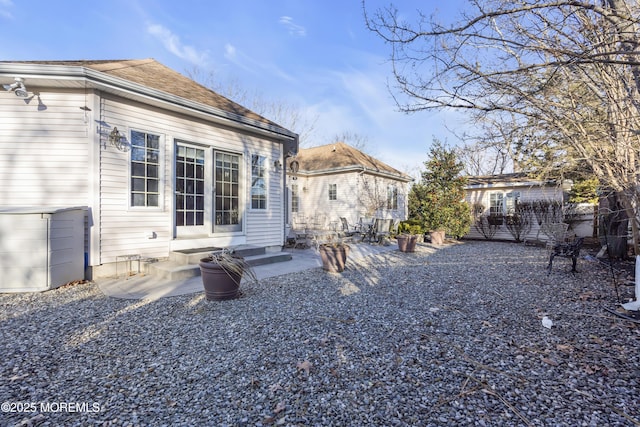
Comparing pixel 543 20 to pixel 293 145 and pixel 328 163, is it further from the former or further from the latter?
pixel 328 163

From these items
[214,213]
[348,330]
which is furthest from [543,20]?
[214,213]

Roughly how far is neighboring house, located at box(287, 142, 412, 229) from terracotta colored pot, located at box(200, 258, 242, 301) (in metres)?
8.97

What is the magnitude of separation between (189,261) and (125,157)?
221cm

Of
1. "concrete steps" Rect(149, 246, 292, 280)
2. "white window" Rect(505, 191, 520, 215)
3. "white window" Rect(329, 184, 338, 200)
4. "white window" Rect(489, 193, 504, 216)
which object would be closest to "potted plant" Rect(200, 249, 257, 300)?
"concrete steps" Rect(149, 246, 292, 280)

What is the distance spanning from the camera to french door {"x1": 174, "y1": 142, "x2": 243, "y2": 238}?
21.2 ft

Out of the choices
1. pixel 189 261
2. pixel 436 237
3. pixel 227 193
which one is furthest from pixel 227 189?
pixel 436 237

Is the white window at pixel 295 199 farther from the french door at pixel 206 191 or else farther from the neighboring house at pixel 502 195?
the neighboring house at pixel 502 195

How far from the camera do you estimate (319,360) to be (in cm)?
261

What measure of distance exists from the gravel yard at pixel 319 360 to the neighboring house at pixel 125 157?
1582mm

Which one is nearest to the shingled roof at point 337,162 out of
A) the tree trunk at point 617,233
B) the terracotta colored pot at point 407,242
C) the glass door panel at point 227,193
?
the terracotta colored pot at point 407,242

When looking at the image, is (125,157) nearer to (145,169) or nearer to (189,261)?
(145,169)

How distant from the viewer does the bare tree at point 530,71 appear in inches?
127

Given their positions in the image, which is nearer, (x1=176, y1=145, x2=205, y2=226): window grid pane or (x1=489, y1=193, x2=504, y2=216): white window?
(x1=176, y1=145, x2=205, y2=226): window grid pane

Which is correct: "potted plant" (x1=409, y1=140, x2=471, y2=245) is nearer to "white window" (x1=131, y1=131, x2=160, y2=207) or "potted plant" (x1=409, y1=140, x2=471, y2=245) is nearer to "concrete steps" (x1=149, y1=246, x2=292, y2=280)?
"concrete steps" (x1=149, y1=246, x2=292, y2=280)
